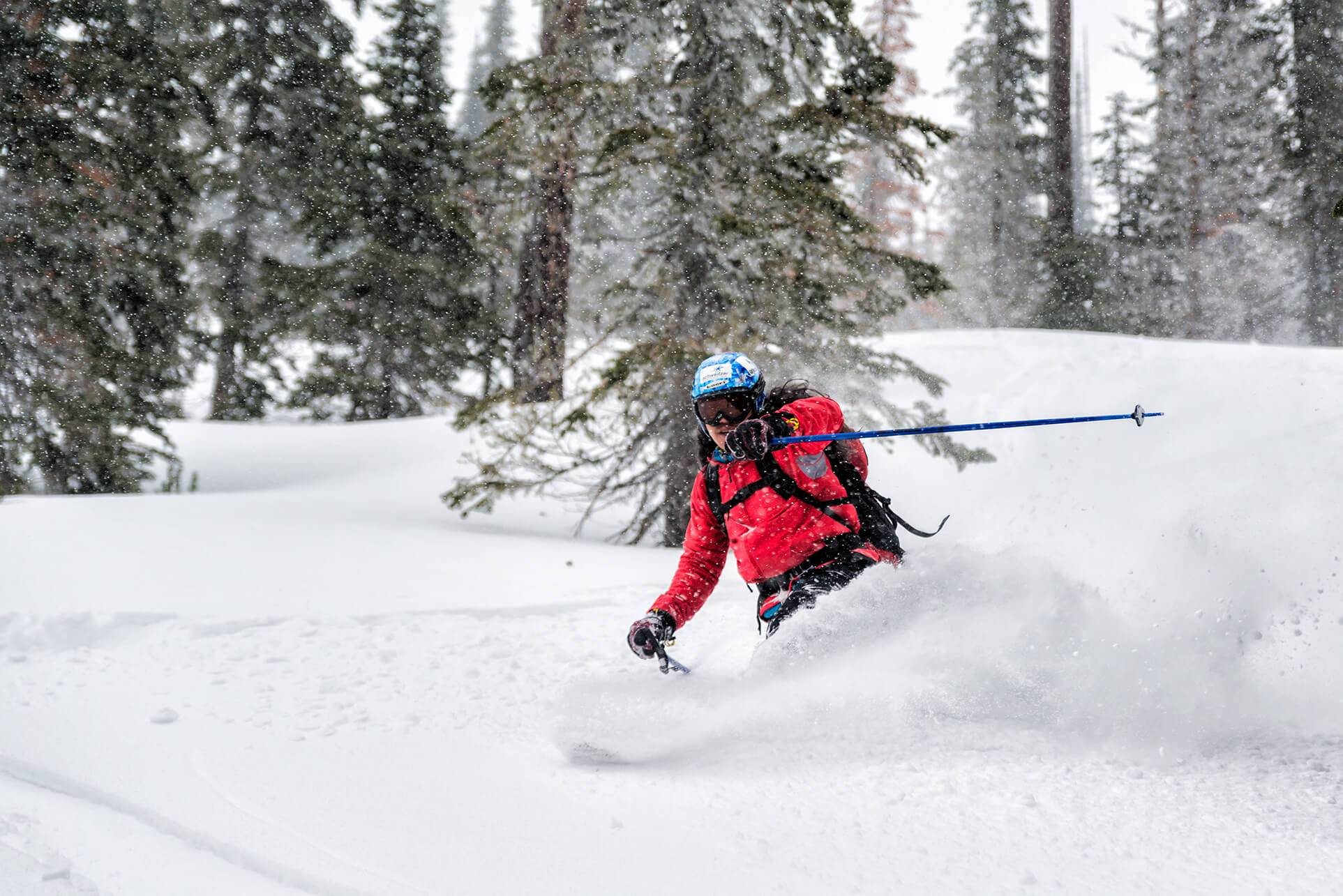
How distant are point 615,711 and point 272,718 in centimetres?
163

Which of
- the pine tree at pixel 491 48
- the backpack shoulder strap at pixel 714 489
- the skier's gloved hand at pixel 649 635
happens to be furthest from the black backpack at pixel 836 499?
the pine tree at pixel 491 48

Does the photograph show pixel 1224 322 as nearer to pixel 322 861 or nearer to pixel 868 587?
pixel 868 587

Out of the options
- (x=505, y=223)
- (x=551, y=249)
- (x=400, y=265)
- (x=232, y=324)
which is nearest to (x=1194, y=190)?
(x=551, y=249)

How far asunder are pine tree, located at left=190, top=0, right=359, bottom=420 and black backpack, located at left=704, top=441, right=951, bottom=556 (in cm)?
1270

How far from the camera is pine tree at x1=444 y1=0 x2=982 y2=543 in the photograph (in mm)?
7875

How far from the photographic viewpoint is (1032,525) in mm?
8312

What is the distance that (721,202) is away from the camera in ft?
25.7

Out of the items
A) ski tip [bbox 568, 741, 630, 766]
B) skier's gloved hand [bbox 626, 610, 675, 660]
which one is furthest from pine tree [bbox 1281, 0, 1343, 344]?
ski tip [bbox 568, 741, 630, 766]

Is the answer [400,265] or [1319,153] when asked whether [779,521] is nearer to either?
[400,265]

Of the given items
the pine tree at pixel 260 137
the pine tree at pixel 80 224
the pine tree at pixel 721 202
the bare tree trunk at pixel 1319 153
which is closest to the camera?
the pine tree at pixel 721 202

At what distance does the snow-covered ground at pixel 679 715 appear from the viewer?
2693 mm

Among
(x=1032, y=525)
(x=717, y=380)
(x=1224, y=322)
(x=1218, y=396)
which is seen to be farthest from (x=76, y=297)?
(x=1224, y=322)

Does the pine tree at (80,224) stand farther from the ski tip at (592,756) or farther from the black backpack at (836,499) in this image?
the ski tip at (592,756)

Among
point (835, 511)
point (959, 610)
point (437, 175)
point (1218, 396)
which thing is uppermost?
point (437, 175)
